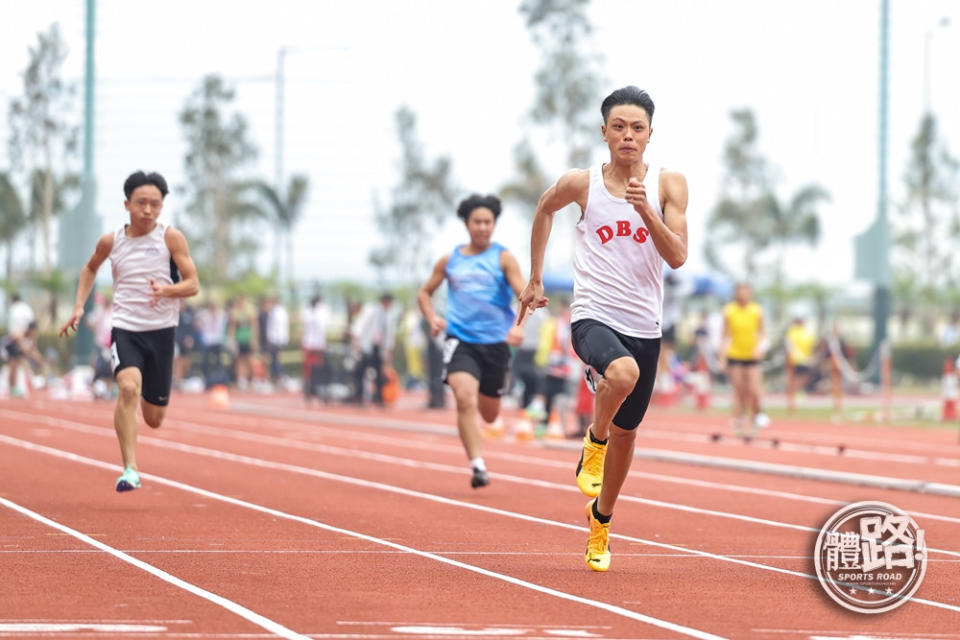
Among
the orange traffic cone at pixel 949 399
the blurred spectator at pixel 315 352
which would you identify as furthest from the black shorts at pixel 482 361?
the blurred spectator at pixel 315 352

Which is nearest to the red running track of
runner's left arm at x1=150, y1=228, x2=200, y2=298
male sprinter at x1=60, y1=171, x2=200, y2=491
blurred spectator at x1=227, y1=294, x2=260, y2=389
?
male sprinter at x1=60, y1=171, x2=200, y2=491

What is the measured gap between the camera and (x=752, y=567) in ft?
27.7

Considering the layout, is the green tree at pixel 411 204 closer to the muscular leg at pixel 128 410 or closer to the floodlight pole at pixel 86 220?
the floodlight pole at pixel 86 220

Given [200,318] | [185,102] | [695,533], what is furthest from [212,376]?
[185,102]

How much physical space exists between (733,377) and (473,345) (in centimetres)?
811

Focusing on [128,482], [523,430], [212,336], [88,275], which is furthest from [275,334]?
[128,482]

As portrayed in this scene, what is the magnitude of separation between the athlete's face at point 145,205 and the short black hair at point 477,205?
253cm

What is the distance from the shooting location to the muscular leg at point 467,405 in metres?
12.4

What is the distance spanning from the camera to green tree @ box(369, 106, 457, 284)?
69.8 meters

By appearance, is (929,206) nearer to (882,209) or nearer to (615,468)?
(882,209)

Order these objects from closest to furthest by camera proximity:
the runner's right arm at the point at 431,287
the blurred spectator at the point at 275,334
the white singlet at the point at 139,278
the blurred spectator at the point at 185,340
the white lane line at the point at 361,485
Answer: the white lane line at the point at 361,485 < the white singlet at the point at 139,278 < the runner's right arm at the point at 431,287 < the blurred spectator at the point at 185,340 < the blurred spectator at the point at 275,334

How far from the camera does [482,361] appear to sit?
12656 mm

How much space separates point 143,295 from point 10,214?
1802 inches

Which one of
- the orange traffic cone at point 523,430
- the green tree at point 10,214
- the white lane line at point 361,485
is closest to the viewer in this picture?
the white lane line at point 361,485
